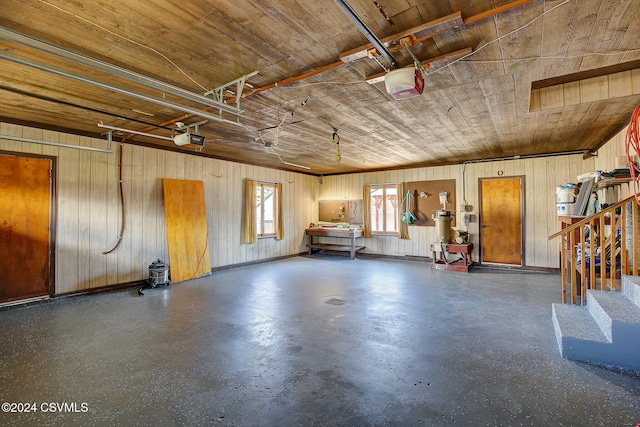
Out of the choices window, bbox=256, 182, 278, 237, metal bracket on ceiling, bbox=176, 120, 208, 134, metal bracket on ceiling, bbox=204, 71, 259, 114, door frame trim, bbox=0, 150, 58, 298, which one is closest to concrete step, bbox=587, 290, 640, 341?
metal bracket on ceiling, bbox=204, 71, 259, 114

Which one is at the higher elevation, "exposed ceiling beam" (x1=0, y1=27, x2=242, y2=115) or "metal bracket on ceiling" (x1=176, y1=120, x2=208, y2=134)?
"metal bracket on ceiling" (x1=176, y1=120, x2=208, y2=134)

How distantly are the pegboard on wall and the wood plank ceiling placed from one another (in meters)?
2.69

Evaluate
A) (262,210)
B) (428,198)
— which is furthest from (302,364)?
(428,198)

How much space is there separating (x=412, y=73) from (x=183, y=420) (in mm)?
2979

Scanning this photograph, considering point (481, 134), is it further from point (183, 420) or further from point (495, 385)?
point (183, 420)

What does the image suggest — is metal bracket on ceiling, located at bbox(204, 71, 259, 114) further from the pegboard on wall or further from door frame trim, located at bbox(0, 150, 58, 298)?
the pegboard on wall

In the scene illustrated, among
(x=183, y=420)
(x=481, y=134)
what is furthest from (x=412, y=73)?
(x=481, y=134)

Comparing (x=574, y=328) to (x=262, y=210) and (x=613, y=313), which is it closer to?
(x=613, y=313)

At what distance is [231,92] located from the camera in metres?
3.28

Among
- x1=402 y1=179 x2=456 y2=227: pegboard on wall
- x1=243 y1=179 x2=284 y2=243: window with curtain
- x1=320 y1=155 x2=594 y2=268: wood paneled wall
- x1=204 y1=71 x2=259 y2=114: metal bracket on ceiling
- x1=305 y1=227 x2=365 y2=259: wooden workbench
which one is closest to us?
x1=204 y1=71 x2=259 y2=114: metal bracket on ceiling

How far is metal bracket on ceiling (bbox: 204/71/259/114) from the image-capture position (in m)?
2.97

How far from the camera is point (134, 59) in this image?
262 cm

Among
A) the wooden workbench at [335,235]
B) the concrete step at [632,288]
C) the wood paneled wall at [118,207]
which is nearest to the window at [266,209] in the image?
the wood paneled wall at [118,207]

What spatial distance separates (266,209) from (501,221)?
233 inches
